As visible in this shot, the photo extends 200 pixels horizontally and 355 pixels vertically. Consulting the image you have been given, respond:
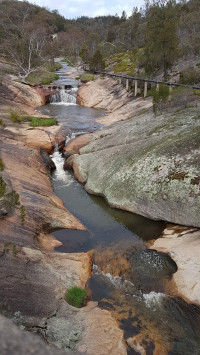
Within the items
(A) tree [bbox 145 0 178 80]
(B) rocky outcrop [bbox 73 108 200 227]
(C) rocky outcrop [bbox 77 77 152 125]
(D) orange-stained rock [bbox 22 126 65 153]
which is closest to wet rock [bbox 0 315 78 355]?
(B) rocky outcrop [bbox 73 108 200 227]

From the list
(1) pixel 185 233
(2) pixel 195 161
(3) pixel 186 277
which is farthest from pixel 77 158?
(3) pixel 186 277

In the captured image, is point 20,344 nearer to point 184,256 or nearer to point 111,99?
point 184,256

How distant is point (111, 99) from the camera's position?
47.4m

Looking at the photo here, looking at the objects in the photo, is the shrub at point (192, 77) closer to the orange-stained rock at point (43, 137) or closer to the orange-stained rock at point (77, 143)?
the orange-stained rock at point (77, 143)

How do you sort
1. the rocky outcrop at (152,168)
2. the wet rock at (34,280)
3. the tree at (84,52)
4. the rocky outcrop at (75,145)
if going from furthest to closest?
1. the tree at (84,52)
2. the rocky outcrop at (75,145)
3. the rocky outcrop at (152,168)
4. the wet rock at (34,280)

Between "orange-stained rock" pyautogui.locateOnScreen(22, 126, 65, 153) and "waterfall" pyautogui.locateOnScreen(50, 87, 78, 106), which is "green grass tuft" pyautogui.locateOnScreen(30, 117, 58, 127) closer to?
"orange-stained rock" pyautogui.locateOnScreen(22, 126, 65, 153)

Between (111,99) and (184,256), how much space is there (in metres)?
38.9

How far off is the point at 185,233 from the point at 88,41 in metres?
99.4

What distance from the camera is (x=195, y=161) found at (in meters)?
16.3

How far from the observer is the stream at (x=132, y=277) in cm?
955

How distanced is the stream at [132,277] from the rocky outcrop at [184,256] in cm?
32

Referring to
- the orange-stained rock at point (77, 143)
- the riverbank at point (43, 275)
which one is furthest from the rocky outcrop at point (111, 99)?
the riverbank at point (43, 275)

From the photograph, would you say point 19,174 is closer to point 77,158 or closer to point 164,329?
point 77,158

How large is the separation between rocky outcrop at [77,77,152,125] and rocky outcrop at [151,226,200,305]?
22893 millimetres
